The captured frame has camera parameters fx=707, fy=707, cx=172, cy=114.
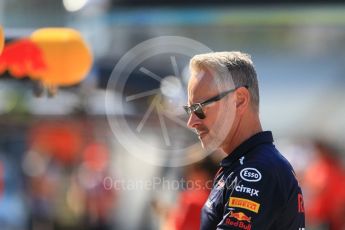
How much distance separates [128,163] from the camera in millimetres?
8086

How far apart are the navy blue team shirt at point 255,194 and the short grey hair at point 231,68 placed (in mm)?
164

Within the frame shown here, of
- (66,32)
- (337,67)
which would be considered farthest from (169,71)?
(337,67)

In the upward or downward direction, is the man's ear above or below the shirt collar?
above

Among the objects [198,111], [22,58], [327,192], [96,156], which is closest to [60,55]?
[22,58]

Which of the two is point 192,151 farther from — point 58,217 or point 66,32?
point 58,217

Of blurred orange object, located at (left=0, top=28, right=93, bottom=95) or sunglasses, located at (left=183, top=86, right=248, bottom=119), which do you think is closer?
sunglasses, located at (left=183, top=86, right=248, bottom=119)

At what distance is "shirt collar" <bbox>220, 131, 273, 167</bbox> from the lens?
2068 millimetres

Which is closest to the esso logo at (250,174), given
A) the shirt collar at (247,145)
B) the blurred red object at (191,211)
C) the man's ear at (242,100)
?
the shirt collar at (247,145)

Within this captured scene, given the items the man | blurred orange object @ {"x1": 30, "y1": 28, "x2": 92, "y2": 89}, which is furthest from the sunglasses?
blurred orange object @ {"x1": 30, "y1": 28, "x2": 92, "y2": 89}

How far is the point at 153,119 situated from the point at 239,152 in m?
4.71

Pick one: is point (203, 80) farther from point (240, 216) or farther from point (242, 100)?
point (240, 216)

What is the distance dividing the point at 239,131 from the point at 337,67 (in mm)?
8626

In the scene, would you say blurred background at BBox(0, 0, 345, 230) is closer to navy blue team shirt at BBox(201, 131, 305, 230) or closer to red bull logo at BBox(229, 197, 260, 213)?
navy blue team shirt at BBox(201, 131, 305, 230)

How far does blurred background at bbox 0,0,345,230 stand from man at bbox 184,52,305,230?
8.50ft
